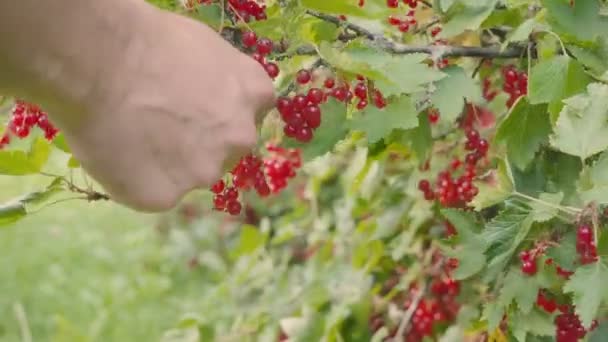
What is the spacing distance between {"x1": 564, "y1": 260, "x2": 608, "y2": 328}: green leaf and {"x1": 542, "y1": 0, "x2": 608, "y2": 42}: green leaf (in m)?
0.27

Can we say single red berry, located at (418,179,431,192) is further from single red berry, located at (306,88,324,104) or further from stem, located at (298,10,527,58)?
single red berry, located at (306,88,324,104)

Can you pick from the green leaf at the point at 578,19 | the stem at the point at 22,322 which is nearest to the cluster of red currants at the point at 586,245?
the green leaf at the point at 578,19

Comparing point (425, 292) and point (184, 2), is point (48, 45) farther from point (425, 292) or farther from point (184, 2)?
point (425, 292)

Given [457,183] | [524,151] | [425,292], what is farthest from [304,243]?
[524,151]

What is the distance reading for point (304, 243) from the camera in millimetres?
3826

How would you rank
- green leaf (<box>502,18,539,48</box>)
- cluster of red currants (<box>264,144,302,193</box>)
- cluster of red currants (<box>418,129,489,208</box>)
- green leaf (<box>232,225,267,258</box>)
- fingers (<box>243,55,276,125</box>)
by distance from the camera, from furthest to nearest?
1. green leaf (<box>232,225,267,258</box>)
2. cluster of red currants (<box>264,144,302,193</box>)
3. cluster of red currants (<box>418,129,489,208</box>)
4. green leaf (<box>502,18,539,48</box>)
5. fingers (<box>243,55,276,125</box>)

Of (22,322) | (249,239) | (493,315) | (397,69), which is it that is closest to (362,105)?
(397,69)

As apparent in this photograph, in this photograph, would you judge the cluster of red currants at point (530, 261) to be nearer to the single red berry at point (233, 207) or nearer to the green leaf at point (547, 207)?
the green leaf at point (547, 207)

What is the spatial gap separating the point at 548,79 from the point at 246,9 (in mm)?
375

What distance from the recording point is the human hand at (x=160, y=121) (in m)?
0.79

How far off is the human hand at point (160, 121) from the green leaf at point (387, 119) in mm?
432

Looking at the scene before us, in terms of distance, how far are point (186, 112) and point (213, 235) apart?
3.87 metres

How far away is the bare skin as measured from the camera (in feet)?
2.51

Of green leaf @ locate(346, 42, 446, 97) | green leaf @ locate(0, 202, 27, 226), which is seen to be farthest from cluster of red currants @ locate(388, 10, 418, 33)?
green leaf @ locate(0, 202, 27, 226)
